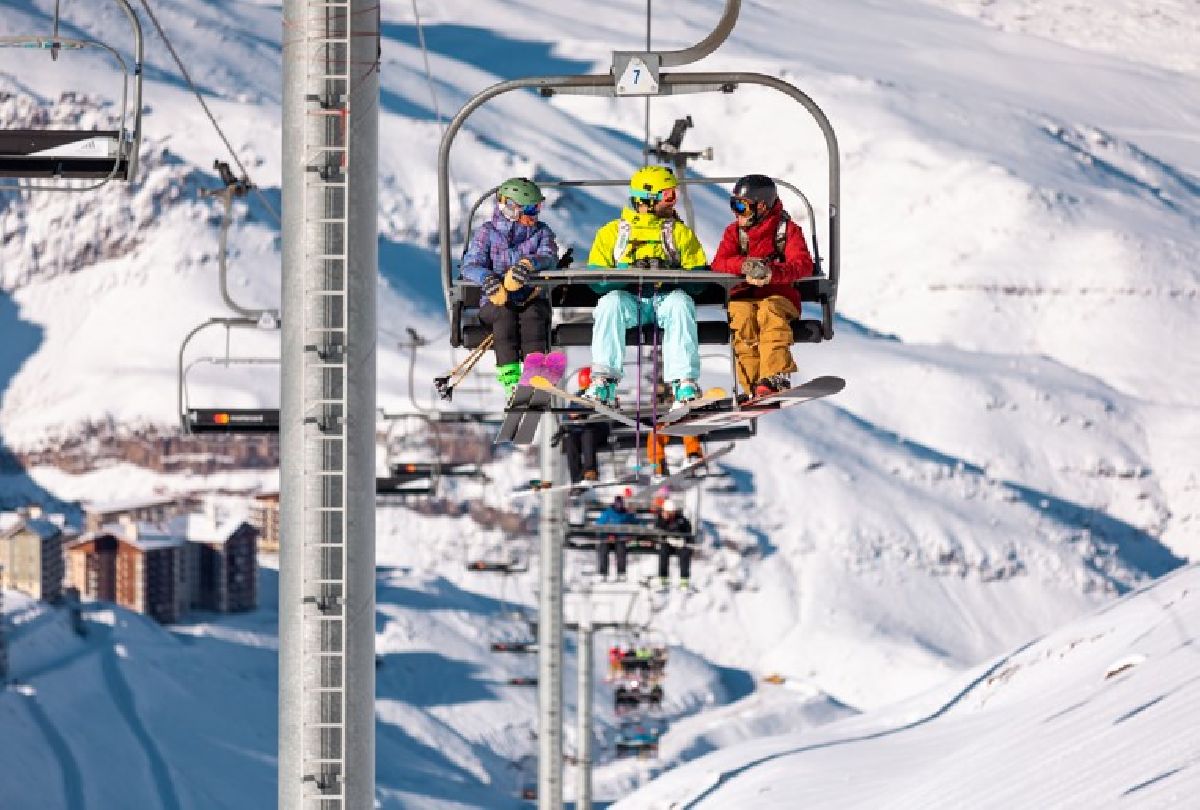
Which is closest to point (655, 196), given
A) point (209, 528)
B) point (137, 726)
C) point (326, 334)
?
point (326, 334)

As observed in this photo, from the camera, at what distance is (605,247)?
14.2 metres

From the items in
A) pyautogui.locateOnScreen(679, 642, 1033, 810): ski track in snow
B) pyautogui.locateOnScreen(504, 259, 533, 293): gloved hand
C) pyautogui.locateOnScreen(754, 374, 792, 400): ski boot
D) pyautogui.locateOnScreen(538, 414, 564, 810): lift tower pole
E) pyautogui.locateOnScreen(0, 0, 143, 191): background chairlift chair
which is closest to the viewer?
pyautogui.locateOnScreen(0, 0, 143, 191): background chairlift chair

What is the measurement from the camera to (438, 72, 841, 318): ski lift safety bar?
36.1 ft

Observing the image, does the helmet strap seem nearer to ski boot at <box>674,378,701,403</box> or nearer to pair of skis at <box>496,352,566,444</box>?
pair of skis at <box>496,352,566,444</box>

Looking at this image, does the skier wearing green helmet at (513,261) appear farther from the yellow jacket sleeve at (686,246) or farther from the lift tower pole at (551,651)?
the lift tower pole at (551,651)

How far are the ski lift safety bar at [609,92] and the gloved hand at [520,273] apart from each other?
53cm

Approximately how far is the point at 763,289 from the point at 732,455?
122 metres

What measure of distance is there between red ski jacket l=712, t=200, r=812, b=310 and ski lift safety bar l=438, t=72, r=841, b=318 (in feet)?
2.86

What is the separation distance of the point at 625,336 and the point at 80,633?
76895mm

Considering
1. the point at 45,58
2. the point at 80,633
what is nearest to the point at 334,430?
the point at 80,633

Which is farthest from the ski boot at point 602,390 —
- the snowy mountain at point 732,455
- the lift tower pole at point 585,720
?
the snowy mountain at point 732,455

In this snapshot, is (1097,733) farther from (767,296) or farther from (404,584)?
(404,584)

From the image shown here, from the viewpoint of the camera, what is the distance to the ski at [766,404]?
519 inches

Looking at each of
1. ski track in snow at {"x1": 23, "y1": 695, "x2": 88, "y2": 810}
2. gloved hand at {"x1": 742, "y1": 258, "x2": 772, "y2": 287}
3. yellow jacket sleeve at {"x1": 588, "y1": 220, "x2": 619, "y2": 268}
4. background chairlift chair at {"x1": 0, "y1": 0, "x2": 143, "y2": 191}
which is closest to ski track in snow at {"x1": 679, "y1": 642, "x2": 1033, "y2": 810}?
yellow jacket sleeve at {"x1": 588, "y1": 220, "x2": 619, "y2": 268}
